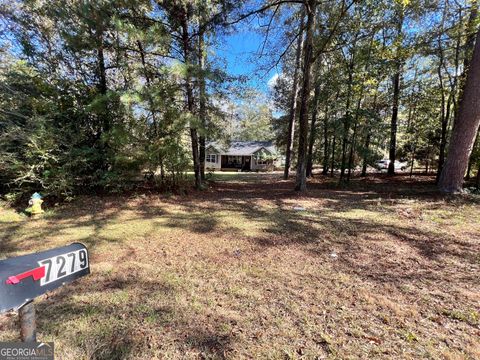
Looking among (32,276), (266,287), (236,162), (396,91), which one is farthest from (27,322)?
(236,162)

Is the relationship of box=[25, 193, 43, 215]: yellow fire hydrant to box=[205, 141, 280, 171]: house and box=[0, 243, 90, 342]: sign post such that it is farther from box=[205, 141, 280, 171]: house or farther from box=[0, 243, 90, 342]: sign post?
box=[205, 141, 280, 171]: house

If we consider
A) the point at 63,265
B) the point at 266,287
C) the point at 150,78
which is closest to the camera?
the point at 63,265

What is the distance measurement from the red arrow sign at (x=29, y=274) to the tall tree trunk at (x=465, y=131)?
8934 mm

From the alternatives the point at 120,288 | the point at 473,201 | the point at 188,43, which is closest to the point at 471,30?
the point at 473,201

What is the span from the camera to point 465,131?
6672 millimetres

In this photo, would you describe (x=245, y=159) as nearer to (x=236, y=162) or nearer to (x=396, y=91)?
(x=236, y=162)

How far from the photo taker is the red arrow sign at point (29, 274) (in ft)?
2.81

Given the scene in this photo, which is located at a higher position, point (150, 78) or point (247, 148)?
point (150, 78)

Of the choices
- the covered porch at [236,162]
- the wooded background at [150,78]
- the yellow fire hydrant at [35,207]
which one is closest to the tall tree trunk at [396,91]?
the wooded background at [150,78]

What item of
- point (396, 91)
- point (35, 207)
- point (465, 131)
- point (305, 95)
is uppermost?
point (396, 91)

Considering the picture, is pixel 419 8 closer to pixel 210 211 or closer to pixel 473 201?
pixel 473 201

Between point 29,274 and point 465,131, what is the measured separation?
902cm

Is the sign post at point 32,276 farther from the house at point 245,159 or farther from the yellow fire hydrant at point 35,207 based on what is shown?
the house at point 245,159

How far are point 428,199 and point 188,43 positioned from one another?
889 centimetres
